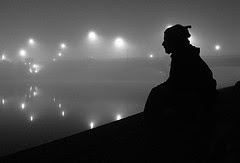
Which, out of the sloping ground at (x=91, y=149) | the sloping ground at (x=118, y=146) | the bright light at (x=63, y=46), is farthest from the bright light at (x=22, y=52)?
the sloping ground at (x=91, y=149)

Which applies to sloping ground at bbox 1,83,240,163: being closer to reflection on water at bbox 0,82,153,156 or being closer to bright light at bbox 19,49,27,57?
reflection on water at bbox 0,82,153,156

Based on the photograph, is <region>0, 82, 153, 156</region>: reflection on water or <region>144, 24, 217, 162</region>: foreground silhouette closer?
<region>144, 24, 217, 162</region>: foreground silhouette

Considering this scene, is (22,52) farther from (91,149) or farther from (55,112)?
(91,149)

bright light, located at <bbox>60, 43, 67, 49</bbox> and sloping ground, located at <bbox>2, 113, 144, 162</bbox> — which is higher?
bright light, located at <bbox>60, 43, 67, 49</bbox>

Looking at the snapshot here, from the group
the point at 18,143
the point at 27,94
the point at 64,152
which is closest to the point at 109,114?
the point at 18,143

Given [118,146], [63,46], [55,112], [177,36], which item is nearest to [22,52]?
[63,46]

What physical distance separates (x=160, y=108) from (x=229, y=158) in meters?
1.87

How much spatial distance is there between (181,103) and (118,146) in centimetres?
126

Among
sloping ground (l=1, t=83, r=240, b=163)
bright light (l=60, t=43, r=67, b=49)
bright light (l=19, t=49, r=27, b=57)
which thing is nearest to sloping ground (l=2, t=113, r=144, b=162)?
sloping ground (l=1, t=83, r=240, b=163)

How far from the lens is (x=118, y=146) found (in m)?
4.22

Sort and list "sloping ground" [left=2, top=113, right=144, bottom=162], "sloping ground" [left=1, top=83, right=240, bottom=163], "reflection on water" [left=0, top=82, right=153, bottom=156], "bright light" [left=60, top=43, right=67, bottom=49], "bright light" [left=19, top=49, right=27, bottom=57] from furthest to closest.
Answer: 1. "bright light" [left=19, top=49, right=27, bottom=57]
2. "bright light" [left=60, top=43, right=67, bottom=49]
3. "reflection on water" [left=0, top=82, right=153, bottom=156]
4. "sloping ground" [left=2, top=113, right=144, bottom=162]
5. "sloping ground" [left=1, top=83, right=240, bottom=163]

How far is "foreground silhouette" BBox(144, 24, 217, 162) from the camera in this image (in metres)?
3.54

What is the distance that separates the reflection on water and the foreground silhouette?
18985mm

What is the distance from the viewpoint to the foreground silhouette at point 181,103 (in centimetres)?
354
